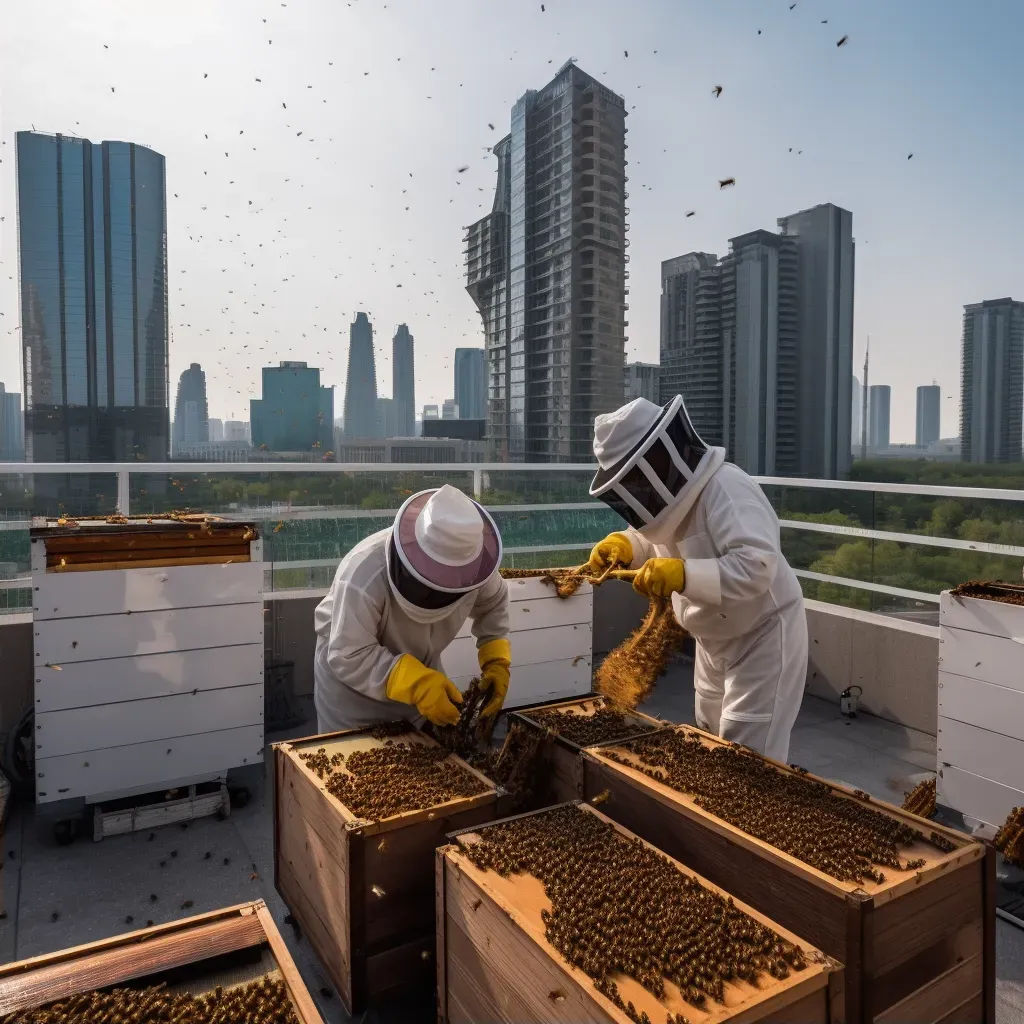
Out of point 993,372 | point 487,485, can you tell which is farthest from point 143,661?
point 993,372

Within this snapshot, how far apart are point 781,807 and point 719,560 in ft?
3.75

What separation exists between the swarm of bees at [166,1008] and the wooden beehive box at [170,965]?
0.03 m

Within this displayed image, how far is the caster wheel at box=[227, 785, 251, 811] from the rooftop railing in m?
1.85

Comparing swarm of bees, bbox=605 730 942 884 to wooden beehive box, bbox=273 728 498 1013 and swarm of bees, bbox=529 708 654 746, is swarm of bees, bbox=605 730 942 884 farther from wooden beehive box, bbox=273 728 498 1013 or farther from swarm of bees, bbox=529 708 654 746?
wooden beehive box, bbox=273 728 498 1013

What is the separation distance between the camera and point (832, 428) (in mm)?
20812

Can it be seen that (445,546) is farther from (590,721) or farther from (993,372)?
(993,372)

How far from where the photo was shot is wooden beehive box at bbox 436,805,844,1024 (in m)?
1.49

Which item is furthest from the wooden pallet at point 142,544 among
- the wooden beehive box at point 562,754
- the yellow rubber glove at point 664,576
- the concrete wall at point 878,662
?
the concrete wall at point 878,662

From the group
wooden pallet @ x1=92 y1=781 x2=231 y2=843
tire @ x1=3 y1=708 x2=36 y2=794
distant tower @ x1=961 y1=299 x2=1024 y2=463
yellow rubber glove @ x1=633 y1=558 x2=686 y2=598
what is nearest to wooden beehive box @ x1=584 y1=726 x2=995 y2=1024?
yellow rubber glove @ x1=633 y1=558 x2=686 y2=598

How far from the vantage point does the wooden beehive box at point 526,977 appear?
4.89ft

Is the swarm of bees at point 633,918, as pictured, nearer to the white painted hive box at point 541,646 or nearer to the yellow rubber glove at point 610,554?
the yellow rubber glove at point 610,554

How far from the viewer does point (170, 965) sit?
1740mm

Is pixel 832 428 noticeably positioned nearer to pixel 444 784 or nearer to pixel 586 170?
pixel 586 170

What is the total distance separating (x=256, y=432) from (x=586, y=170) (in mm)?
13359
